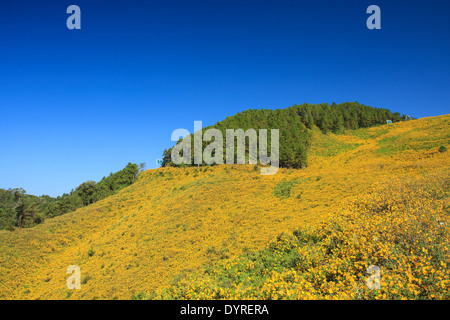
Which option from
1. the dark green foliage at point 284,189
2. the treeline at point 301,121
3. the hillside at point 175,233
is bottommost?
the hillside at point 175,233

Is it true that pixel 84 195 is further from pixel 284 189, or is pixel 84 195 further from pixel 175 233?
pixel 284 189

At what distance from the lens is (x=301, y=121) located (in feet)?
230

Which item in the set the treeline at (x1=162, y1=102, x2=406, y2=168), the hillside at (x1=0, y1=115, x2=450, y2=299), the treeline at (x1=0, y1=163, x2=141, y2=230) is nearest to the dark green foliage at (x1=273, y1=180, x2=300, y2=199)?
the hillside at (x1=0, y1=115, x2=450, y2=299)

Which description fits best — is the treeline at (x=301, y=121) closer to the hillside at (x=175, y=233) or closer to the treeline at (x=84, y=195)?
the treeline at (x=84, y=195)

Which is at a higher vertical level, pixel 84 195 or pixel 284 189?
pixel 284 189

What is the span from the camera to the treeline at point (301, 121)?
5096 centimetres

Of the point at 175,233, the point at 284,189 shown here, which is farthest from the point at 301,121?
the point at 175,233

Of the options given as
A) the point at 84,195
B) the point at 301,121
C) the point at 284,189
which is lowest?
the point at 84,195

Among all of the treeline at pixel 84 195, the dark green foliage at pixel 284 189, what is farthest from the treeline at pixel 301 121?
the dark green foliage at pixel 284 189

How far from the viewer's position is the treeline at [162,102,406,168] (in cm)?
5096

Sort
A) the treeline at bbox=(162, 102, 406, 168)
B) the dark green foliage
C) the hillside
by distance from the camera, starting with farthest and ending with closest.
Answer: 1. the treeline at bbox=(162, 102, 406, 168)
2. the dark green foliage
3. the hillside

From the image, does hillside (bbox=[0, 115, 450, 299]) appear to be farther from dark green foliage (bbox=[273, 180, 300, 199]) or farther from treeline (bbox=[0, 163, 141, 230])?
treeline (bbox=[0, 163, 141, 230])
